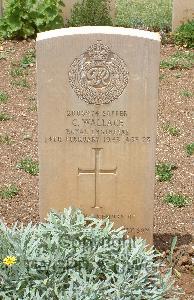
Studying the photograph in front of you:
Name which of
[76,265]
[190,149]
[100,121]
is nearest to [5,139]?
[190,149]

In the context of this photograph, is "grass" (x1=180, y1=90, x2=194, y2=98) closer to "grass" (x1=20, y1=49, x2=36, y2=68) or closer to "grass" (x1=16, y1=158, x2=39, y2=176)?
"grass" (x1=20, y1=49, x2=36, y2=68)

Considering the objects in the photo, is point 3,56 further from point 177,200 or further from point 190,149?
point 177,200

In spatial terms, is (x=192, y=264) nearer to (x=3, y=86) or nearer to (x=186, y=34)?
(x=3, y=86)

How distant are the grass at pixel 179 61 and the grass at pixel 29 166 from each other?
9.83 feet

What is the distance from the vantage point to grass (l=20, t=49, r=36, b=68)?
922 centimetres

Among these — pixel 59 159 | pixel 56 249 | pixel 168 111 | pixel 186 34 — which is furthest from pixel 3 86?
pixel 56 249

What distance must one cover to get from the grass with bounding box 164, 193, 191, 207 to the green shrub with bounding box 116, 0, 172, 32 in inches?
187

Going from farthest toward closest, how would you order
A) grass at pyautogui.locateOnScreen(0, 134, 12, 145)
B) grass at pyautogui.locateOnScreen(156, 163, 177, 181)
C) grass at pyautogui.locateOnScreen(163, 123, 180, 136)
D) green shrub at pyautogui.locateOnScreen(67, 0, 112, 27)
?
1. green shrub at pyautogui.locateOnScreen(67, 0, 112, 27)
2. grass at pyautogui.locateOnScreen(163, 123, 180, 136)
3. grass at pyautogui.locateOnScreen(0, 134, 12, 145)
4. grass at pyautogui.locateOnScreen(156, 163, 177, 181)

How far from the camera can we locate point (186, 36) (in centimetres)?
1001

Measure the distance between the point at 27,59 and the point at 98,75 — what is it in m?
4.74

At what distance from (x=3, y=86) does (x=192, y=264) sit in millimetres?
4246

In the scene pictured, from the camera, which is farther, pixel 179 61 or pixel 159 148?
pixel 179 61

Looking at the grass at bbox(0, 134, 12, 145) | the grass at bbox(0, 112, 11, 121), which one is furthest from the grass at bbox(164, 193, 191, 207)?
the grass at bbox(0, 112, 11, 121)

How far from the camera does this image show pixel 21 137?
7.40 m
